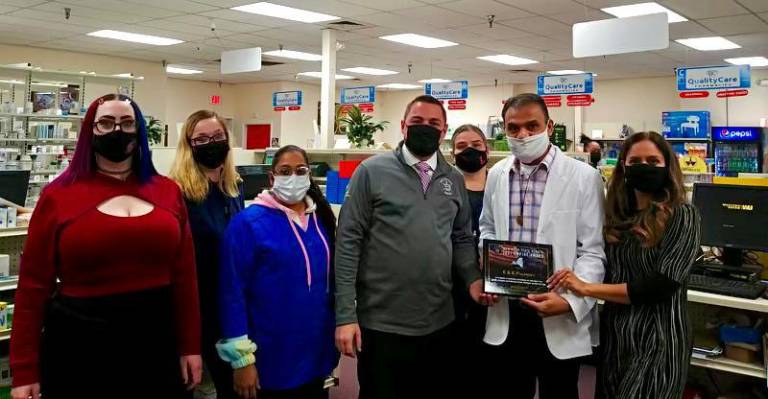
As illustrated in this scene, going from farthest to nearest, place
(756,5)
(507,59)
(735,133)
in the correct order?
(507,59) < (735,133) < (756,5)

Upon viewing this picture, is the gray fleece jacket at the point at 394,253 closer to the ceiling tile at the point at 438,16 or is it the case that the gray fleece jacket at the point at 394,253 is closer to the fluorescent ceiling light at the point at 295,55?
the ceiling tile at the point at 438,16

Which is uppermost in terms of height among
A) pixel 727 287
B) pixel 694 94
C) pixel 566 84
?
pixel 566 84

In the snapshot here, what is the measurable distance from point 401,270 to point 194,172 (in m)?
0.86

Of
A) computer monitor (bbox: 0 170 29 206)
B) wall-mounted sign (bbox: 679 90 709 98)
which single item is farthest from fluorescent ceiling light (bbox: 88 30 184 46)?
wall-mounted sign (bbox: 679 90 709 98)

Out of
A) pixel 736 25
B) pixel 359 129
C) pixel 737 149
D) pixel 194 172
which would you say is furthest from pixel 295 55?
pixel 194 172

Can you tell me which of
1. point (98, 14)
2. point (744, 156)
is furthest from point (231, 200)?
point (744, 156)

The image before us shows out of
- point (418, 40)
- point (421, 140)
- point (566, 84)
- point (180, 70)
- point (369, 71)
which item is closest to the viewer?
point (421, 140)

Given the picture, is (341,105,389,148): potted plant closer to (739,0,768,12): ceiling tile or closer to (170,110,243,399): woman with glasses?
(739,0,768,12): ceiling tile

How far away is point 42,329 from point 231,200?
784mm

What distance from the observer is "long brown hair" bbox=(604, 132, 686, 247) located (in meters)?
2.04

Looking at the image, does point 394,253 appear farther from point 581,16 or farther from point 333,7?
point 581,16

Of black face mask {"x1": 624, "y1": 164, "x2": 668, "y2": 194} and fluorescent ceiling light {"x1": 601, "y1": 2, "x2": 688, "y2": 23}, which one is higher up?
fluorescent ceiling light {"x1": 601, "y1": 2, "x2": 688, "y2": 23}

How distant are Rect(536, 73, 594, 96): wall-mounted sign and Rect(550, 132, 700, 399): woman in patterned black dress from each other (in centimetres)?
770

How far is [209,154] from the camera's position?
2.28m
